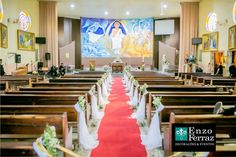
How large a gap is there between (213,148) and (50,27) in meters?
15.8

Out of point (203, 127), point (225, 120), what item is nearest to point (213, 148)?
point (203, 127)

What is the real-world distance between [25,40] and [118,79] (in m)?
5.47

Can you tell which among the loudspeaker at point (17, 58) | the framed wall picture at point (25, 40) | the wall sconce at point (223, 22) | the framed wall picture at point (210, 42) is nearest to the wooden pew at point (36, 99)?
the loudspeaker at point (17, 58)

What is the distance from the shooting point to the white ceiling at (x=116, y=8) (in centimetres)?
1670

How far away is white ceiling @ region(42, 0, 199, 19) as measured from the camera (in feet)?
54.8

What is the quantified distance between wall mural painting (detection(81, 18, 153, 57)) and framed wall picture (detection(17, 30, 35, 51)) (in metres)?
7.75

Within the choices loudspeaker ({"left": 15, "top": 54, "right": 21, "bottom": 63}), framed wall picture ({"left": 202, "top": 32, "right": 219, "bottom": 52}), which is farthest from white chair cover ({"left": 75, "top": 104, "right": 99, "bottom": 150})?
framed wall picture ({"left": 202, "top": 32, "right": 219, "bottom": 52})

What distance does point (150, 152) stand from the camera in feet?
12.0

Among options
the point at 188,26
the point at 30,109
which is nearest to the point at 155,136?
the point at 30,109

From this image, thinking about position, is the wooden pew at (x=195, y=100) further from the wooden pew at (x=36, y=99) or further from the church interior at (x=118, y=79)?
the wooden pew at (x=36, y=99)

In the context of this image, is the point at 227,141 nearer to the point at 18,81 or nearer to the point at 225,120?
the point at 225,120

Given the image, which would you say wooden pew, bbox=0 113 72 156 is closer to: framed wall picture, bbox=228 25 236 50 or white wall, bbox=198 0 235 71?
framed wall picture, bbox=228 25 236 50

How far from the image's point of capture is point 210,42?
14.4 metres

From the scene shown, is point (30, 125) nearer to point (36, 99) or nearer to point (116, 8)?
point (36, 99)
